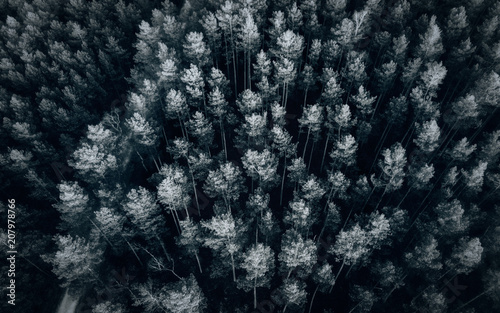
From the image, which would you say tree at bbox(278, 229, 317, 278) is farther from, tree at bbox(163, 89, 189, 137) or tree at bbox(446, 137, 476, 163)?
tree at bbox(446, 137, 476, 163)

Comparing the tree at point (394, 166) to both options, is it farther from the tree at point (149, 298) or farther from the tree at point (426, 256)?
the tree at point (149, 298)

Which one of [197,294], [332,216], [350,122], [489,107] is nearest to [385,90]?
[350,122]

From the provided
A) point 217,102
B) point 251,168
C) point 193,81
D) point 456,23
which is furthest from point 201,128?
point 456,23

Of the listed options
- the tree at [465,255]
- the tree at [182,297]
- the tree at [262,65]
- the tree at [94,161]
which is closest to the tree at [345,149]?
the tree at [262,65]

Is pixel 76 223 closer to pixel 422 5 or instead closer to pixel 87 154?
pixel 87 154

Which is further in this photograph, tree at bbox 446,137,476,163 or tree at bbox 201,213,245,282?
tree at bbox 446,137,476,163

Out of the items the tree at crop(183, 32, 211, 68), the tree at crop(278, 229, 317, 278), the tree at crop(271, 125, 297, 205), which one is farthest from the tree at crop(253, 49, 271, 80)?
the tree at crop(278, 229, 317, 278)
